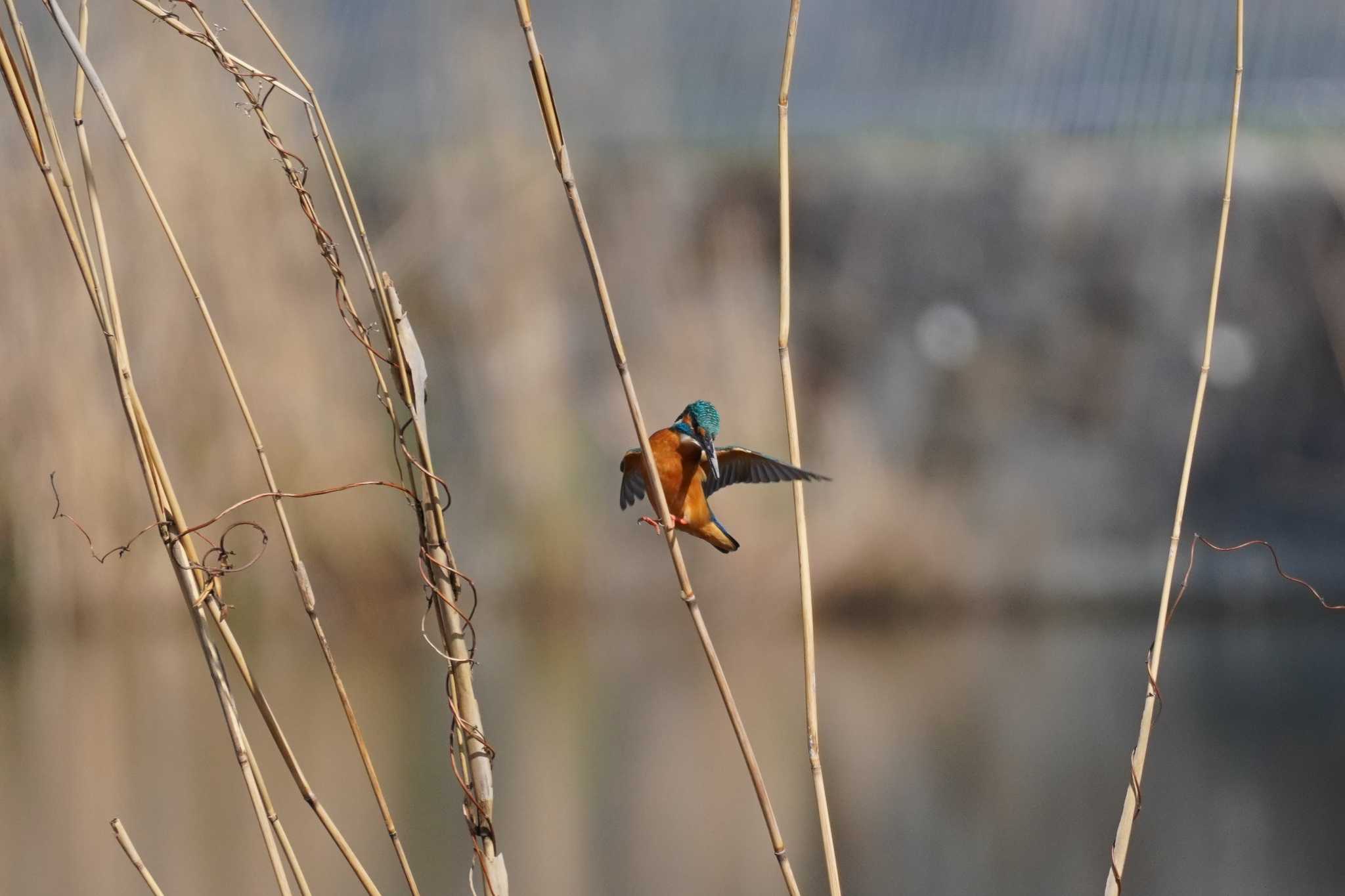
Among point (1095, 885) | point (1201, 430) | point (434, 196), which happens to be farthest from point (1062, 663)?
point (434, 196)

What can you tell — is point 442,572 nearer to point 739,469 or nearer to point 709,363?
point 739,469

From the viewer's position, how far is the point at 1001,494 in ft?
9.87

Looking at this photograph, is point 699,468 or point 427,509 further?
point 699,468

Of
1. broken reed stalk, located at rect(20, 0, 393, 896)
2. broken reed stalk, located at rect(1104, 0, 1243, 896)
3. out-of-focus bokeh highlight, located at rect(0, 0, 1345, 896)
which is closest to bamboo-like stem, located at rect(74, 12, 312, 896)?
broken reed stalk, located at rect(20, 0, 393, 896)

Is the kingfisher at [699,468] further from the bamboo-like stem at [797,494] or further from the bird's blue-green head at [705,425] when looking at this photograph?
the bamboo-like stem at [797,494]

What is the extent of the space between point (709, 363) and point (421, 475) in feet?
7.99

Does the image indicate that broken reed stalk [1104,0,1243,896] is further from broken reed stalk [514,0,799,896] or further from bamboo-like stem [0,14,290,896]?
bamboo-like stem [0,14,290,896]

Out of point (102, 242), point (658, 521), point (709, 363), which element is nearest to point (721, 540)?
point (658, 521)

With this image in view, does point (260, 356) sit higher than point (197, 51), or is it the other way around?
point (197, 51)

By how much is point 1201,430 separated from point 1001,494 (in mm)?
465

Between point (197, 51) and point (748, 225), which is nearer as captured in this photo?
point (197, 51)

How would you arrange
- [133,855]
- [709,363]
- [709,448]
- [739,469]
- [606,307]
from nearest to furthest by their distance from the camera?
[606,307] → [133,855] → [709,448] → [739,469] → [709,363]

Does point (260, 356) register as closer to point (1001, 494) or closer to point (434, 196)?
point (434, 196)

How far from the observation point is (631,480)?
927mm
